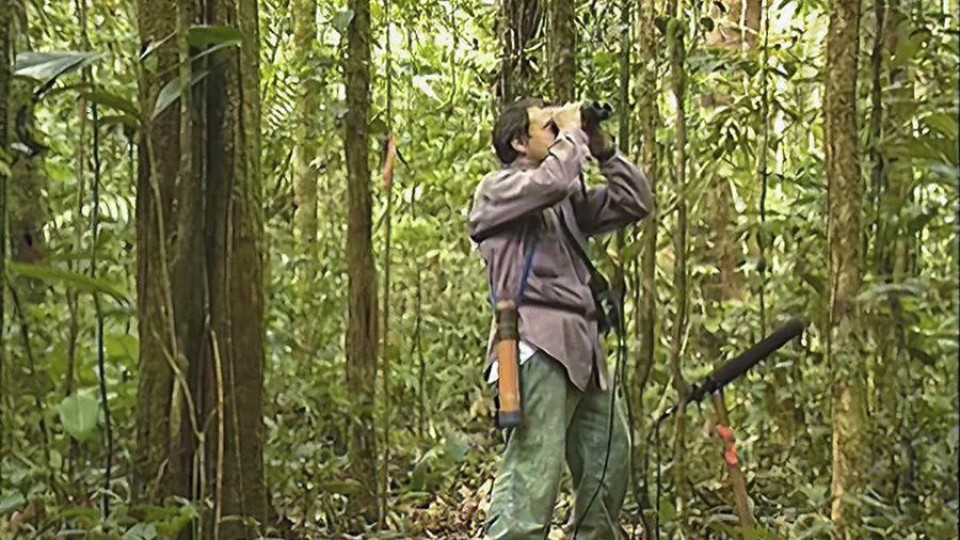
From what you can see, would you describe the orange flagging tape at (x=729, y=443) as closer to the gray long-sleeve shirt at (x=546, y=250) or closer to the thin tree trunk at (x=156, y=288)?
the gray long-sleeve shirt at (x=546, y=250)

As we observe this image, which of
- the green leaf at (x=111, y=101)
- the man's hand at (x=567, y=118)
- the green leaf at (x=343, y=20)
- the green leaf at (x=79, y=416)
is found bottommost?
the green leaf at (x=79, y=416)

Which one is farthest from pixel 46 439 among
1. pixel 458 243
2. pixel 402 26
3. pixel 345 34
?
pixel 458 243

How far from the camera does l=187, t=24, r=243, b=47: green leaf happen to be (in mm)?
3066

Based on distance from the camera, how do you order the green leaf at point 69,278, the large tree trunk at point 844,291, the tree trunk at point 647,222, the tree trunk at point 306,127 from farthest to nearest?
1. the tree trunk at point 306,127
2. the tree trunk at point 647,222
3. the large tree trunk at point 844,291
4. the green leaf at point 69,278

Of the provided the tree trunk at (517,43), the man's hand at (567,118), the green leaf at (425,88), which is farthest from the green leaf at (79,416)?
the green leaf at (425,88)

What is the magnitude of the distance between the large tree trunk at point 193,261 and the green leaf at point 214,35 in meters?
0.14

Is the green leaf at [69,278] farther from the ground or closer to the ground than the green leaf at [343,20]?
closer to the ground

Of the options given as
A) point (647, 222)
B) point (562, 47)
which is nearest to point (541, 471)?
point (647, 222)

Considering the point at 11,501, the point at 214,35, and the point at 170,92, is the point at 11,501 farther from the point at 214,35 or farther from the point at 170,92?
the point at 214,35

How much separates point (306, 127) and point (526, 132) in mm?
2988

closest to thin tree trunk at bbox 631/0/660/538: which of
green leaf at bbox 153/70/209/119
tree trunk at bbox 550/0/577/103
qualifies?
tree trunk at bbox 550/0/577/103

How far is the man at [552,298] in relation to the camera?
3.62m

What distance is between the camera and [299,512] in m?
4.74

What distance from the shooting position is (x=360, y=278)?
17.0 ft
